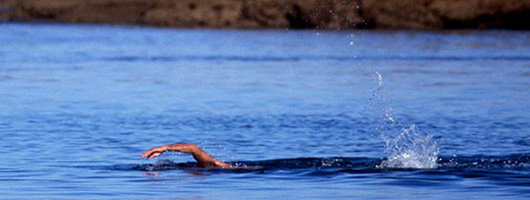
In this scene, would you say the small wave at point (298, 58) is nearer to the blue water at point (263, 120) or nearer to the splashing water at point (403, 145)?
the blue water at point (263, 120)

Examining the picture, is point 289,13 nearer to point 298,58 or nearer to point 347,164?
point 298,58

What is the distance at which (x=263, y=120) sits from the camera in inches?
1114

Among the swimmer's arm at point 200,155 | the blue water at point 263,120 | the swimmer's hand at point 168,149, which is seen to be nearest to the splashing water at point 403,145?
the blue water at point 263,120

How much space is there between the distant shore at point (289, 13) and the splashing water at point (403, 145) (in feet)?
193

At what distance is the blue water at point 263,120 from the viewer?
59.2 feet

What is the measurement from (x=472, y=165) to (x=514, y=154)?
2331 millimetres

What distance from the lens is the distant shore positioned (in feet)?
300

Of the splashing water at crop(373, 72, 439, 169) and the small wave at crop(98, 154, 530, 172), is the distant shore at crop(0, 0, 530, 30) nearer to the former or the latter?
the splashing water at crop(373, 72, 439, 169)

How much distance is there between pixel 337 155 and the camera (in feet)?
72.3

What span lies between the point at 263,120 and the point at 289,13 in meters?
70.9

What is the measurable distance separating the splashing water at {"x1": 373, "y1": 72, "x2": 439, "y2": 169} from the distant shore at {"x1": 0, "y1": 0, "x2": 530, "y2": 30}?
193 feet

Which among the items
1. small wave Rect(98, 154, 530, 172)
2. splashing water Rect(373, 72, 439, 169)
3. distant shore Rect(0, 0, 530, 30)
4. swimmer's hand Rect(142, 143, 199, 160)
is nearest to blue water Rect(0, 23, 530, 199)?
small wave Rect(98, 154, 530, 172)

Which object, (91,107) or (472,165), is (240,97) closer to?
(91,107)

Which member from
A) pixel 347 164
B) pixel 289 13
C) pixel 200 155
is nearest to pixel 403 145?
pixel 347 164
